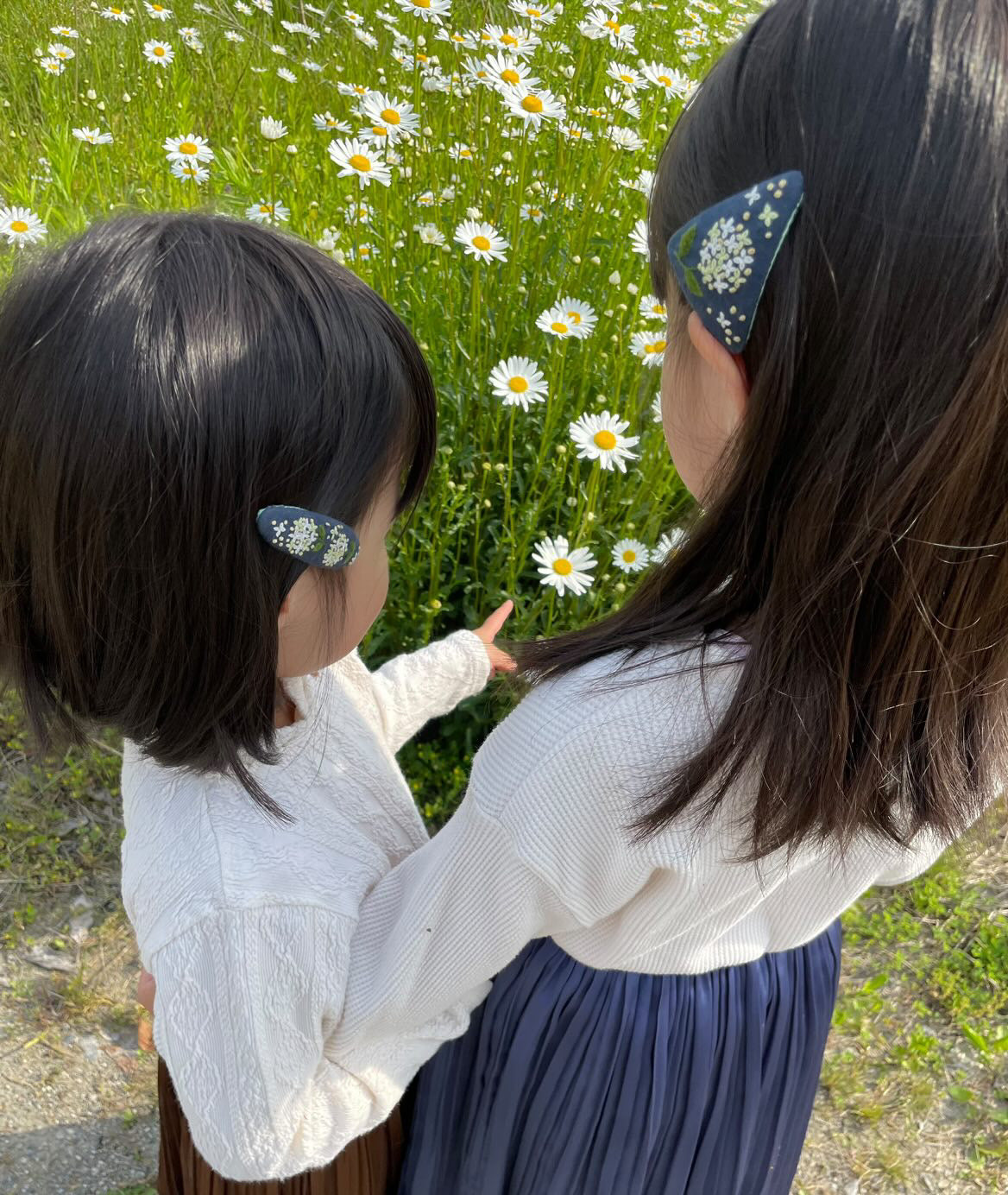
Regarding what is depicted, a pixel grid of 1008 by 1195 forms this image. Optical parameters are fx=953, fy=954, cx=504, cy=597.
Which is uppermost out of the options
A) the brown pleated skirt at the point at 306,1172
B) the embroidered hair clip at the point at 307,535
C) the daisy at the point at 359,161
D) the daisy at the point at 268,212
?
the daisy at the point at 359,161

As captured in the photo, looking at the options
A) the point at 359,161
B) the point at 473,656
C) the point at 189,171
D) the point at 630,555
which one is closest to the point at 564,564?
the point at 630,555

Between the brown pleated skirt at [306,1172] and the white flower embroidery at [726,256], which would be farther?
the brown pleated skirt at [306,1172]

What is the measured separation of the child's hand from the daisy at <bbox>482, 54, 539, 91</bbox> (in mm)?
803

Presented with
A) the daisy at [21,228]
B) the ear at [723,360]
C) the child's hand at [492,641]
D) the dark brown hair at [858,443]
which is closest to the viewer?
the dark brown hair at [858,443]

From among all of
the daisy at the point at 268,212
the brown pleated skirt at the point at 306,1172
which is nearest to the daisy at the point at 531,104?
the daisy at the point at 268,212

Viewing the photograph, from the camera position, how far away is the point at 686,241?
0.56 meters

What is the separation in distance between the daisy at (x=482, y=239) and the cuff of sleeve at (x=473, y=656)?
60 cm

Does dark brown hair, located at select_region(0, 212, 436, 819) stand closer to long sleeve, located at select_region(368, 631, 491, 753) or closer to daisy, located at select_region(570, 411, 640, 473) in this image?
long sleeve, located at select_region(368, 631, 491, 753)

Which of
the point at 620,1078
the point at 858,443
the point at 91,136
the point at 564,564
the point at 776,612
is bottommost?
the point at 620,1078

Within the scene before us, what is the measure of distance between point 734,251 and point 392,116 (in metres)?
1.22

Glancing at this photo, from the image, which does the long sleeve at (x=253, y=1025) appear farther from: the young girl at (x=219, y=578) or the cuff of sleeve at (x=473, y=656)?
the cuff of sleeve at (x=473, y=656)

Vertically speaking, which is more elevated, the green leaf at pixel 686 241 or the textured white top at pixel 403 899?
the green leaf at pixel 686 241

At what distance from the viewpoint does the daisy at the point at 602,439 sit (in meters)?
1.36

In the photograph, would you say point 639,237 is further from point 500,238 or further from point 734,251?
point 734,251
